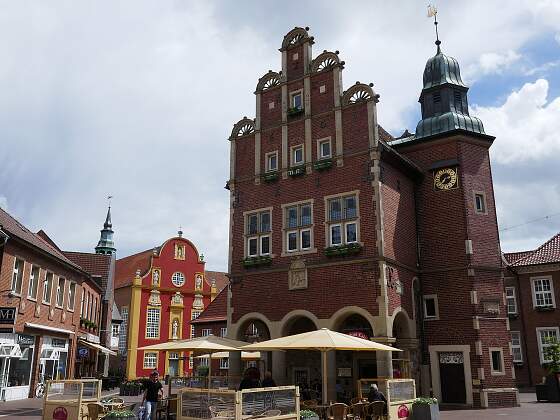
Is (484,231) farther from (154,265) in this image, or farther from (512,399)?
(154,265)

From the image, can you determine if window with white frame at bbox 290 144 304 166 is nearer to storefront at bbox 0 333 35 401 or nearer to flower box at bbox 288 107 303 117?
flower box at bbox 288 107 303 117

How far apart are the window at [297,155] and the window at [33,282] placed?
48.4ft

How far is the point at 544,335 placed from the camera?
33.8m

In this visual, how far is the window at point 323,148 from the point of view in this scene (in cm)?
2459

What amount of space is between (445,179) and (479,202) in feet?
6.36

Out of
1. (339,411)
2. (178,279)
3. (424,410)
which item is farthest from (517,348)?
(178,279)

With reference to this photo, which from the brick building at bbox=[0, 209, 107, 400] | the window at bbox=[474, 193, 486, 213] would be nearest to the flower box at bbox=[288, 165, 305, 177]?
the window at bbox=[474, 193, 486, 213]

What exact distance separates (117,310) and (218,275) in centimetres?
1969

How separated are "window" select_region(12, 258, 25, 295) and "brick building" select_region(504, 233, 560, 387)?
90.6 ft

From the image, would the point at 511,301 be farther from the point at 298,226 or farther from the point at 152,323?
the point at 152,323

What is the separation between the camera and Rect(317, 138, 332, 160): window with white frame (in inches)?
966

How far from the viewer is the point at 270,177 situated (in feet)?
84.6

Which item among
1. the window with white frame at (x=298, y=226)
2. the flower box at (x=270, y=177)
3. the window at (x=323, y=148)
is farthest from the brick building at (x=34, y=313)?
the window at (x=323, y=148)

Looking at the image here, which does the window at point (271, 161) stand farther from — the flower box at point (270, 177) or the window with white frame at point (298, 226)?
the window with white frame at point (298, 226)
